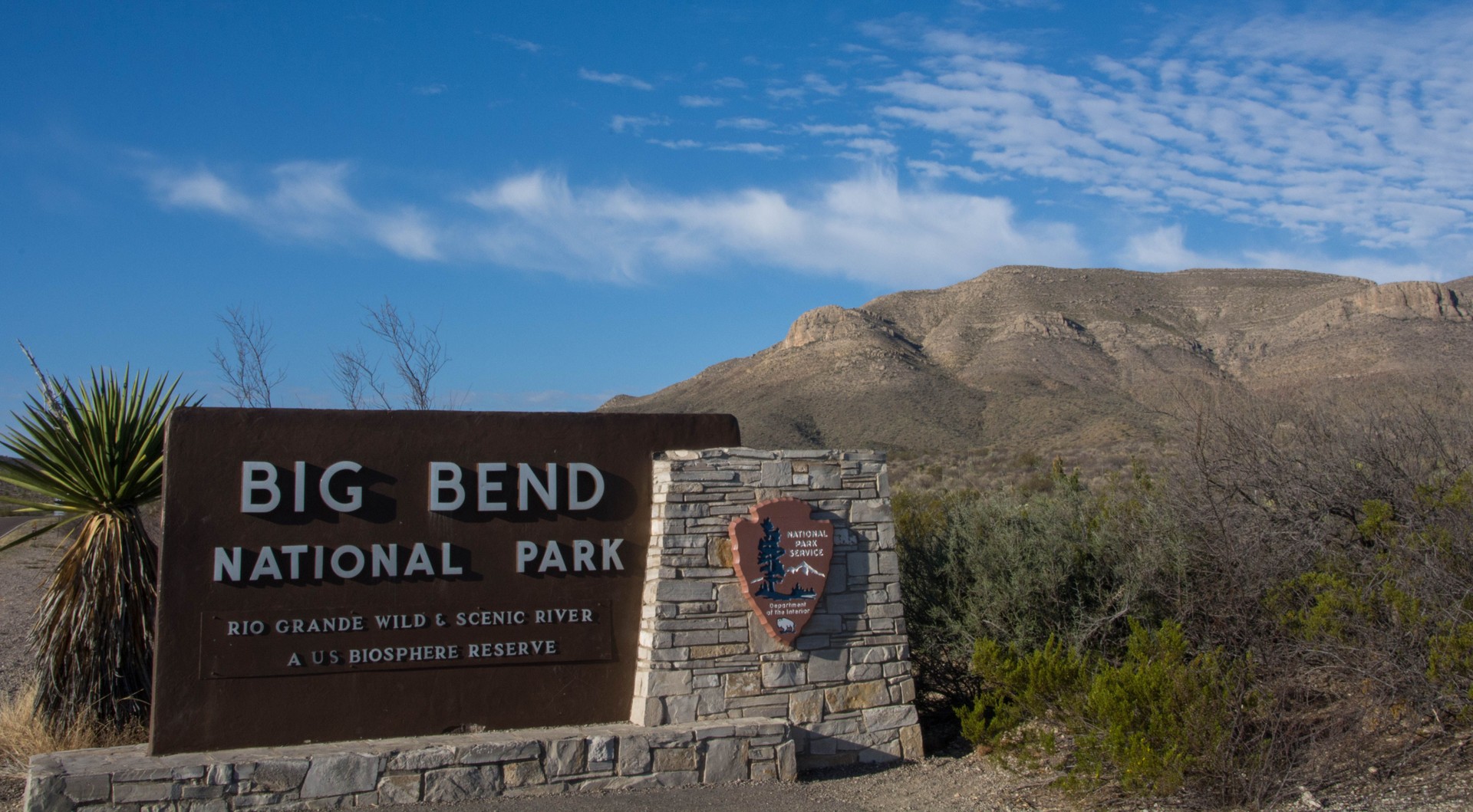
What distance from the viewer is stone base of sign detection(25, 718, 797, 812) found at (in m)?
6.62

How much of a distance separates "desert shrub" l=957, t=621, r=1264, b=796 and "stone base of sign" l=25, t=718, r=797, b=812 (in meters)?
1.81

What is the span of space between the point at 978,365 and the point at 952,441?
36.3 ft

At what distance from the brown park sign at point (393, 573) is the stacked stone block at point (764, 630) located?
35 cm

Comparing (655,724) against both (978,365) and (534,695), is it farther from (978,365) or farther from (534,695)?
(978,365)

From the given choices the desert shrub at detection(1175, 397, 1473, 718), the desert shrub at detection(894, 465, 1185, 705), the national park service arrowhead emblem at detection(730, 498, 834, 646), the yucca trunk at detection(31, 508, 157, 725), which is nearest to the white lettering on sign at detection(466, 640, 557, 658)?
the national park service arrowhead emblem at detection(730, 498, 834, 646)

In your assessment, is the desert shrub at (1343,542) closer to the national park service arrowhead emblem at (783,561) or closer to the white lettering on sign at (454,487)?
the national park service arrowhead emblem at (783,561)

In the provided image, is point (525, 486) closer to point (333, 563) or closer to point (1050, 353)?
point (333, 563)

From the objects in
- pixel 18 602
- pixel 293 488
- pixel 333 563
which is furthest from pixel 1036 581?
pixel 18 602

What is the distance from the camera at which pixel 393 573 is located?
778 centimetres

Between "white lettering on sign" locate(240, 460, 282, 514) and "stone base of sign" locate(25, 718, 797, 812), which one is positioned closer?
"stone base of sign" locate(25, 718, 797, 812)

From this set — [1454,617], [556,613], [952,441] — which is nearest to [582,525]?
[556,613]

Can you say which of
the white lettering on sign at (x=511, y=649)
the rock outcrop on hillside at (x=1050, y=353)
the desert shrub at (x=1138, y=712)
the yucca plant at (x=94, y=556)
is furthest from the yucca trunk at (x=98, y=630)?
the rock outcrop on hillside at (x=1050, y=353)

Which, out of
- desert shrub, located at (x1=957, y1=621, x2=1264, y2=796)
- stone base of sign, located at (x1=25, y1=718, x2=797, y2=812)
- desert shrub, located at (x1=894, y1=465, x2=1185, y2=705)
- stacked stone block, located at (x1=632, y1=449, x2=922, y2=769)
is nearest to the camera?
stone base of sign, located at (x1=25, y1=718, x2=797, y2=812)

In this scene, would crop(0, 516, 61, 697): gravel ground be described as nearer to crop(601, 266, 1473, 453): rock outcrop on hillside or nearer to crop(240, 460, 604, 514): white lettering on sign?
crop(240, 460, 604, 514): white lettering on sign
